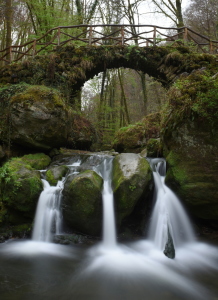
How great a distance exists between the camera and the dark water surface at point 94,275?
2852mm

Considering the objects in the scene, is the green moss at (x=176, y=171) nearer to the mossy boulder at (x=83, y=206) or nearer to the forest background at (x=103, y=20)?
the mossy boulder at (x=83, y=206)

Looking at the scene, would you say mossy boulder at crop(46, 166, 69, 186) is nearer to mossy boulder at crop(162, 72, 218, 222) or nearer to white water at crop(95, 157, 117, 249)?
white water at crop(95, 157, 117, 249)

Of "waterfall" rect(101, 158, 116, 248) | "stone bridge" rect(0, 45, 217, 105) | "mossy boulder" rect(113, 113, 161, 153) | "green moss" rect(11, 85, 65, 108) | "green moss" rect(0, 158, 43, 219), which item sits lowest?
"waterfall" rect(101, 158, 116, 248)

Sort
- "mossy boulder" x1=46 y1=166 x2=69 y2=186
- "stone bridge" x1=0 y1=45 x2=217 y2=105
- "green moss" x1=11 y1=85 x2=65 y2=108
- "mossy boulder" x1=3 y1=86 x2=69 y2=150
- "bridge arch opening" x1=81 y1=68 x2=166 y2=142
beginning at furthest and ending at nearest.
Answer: "bridge arch opening" x1=81 y1=68 x2=166 y2=142 < "stone bridge" x1=0 y1=45 x2=217 y2=105 < "green moss" x1=11 y1=85 x2=65 y2=108 < "mossy boulder" x1=3 y1=86 x2=69 y2=150 < "mossy boulder" x1=46 y1=166 x2=69 y2=186

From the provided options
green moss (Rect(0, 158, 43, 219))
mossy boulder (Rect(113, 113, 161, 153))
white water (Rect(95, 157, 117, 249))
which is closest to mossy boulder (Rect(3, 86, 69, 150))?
green moss (Rect(0, 158, 43, 219))

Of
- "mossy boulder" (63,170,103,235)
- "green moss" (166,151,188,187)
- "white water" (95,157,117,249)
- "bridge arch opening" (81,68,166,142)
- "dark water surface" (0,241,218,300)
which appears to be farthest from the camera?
"bridge arch opening" (81,68,166,142)

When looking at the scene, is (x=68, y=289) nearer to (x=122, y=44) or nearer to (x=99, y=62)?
(x=99, y=62)

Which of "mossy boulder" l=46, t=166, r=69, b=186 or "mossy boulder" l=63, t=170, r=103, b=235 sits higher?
"mossy boulder" l=46, t=166, r=69, b=186

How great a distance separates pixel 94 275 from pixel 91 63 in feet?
30.3

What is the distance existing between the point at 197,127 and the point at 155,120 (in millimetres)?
5259

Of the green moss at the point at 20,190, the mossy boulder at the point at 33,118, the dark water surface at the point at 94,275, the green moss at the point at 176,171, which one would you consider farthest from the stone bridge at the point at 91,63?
the dark water surface at the point at 94,275

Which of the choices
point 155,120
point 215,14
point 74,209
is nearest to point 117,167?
point 74,209

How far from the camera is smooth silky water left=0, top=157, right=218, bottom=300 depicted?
2912 mm

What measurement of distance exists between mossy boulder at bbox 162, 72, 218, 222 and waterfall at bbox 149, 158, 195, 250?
0.71 ft
